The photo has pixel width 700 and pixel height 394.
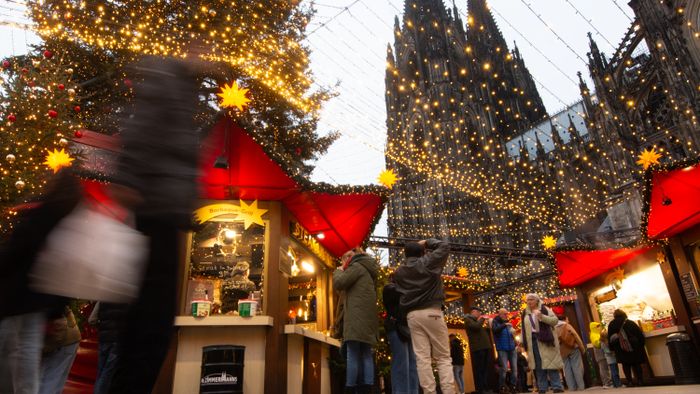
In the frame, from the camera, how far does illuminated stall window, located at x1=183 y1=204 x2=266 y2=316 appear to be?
510cm

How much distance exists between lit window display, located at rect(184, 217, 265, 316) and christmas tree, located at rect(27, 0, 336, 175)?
117cm

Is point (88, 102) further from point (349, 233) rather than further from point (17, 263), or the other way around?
point (17, 263)

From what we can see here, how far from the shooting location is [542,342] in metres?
6.61

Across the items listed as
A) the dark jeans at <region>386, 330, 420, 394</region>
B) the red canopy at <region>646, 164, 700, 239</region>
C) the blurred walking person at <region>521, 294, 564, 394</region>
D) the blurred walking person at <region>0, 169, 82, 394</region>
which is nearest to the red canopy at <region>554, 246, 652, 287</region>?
the red canopy at <region>646, 164, 700, 239</region>

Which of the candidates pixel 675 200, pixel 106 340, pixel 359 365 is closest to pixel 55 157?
pixel 106 340

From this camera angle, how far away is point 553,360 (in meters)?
6.52

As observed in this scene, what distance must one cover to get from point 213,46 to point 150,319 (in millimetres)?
5707

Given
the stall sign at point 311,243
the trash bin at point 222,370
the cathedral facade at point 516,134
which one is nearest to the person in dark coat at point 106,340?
the trash bin at point 222,370

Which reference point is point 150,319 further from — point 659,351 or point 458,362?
point 659,351

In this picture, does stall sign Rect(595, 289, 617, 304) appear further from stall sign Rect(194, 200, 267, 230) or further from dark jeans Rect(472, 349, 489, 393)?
stall sign Rect(194, 200, 267, 230)

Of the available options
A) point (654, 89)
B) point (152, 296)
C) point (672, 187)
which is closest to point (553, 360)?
point (672, 187)

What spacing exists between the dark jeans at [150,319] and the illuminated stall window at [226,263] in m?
3.74

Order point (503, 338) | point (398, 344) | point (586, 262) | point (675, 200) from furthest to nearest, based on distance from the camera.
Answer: point (586, 262), point (503, 338), point (675, 200), point (398, 344)

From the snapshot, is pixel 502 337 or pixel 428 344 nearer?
pixel 428 344
